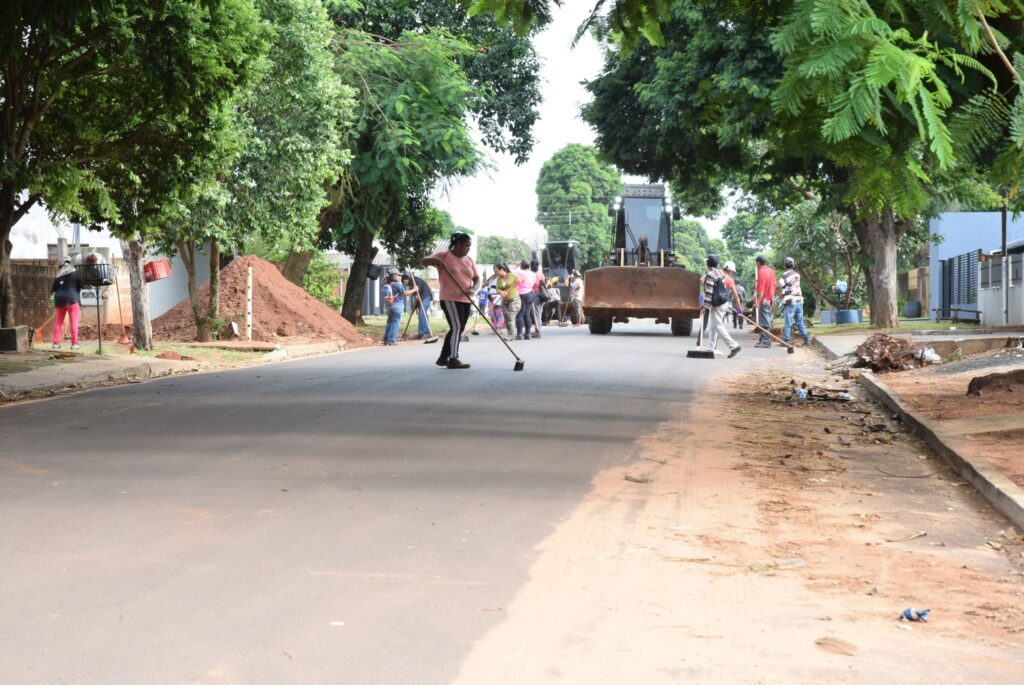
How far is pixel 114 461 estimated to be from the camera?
9.11m

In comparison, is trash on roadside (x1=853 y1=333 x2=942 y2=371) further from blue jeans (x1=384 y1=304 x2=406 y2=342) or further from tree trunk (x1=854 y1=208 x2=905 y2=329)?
tree trunk (x1=854 y1=208 x2=905 y2=329)

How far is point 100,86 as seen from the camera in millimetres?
17250

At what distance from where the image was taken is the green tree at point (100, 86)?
15.4 meters

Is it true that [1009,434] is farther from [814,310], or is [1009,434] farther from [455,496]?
[814,310]

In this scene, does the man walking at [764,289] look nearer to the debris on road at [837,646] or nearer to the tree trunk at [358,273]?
the tree trunk at [358,273]

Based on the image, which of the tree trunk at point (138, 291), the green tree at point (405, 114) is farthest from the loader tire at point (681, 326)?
the tree trunk at point (138, 291)

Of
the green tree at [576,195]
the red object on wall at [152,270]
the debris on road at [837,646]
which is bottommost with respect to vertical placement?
the debris on road at [837,646]

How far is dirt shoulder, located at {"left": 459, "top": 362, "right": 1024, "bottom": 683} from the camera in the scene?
4586mm

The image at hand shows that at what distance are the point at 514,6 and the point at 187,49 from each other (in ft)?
19.1

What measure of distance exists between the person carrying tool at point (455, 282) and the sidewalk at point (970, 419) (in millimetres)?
5753

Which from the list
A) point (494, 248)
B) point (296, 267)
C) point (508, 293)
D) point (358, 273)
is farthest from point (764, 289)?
point (494, 248)

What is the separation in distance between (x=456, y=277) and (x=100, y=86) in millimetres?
5517

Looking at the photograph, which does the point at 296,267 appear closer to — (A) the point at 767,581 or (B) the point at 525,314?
(B) the point at 525,314

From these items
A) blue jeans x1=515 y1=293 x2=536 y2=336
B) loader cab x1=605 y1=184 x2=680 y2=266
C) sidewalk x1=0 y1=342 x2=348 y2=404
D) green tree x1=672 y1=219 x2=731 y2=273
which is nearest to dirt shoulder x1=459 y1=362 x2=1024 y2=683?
sidewalk x1=0 y1=342 x2=348 y2=404
